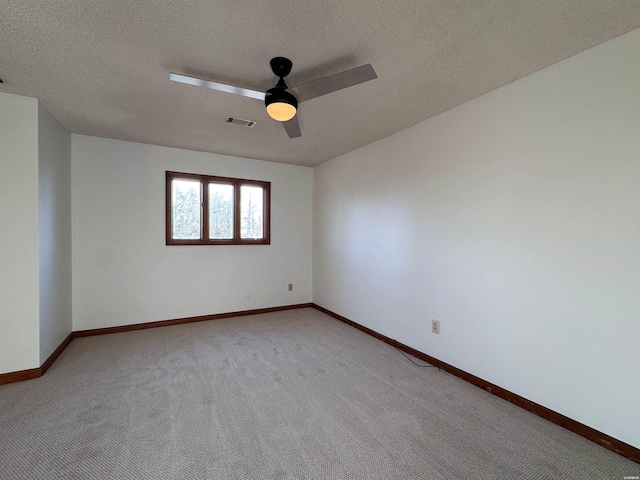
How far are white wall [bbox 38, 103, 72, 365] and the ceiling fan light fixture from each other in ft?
7.65

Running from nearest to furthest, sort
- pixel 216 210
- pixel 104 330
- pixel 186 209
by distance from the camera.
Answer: pixel 104 330 → pixel 186 209 → pixel 216 210

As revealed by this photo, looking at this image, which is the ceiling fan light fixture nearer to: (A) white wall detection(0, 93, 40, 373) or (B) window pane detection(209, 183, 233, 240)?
(A) white wall detection(0, 93, 40, 373)

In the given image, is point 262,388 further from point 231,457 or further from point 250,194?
point 250,194

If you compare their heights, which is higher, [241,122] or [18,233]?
[241,122]

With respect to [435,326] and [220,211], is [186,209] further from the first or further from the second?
[435,326]

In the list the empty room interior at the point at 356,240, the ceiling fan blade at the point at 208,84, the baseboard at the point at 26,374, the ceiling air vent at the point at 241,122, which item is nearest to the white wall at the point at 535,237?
the empty room interior at the point at 356,240

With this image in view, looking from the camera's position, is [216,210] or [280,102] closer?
[280,102]

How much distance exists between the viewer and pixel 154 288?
405cm

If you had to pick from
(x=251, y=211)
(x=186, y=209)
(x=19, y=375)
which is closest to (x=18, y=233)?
(x=19, y=375)

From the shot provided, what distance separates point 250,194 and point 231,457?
3726 mm

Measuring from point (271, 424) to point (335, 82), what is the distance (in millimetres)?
2310

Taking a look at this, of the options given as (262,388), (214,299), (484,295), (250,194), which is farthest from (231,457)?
(250,194)

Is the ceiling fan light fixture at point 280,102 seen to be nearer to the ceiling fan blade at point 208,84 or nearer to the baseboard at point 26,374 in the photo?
the ceiling fan blade at point 208,84

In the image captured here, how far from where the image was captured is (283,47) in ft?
6.14
